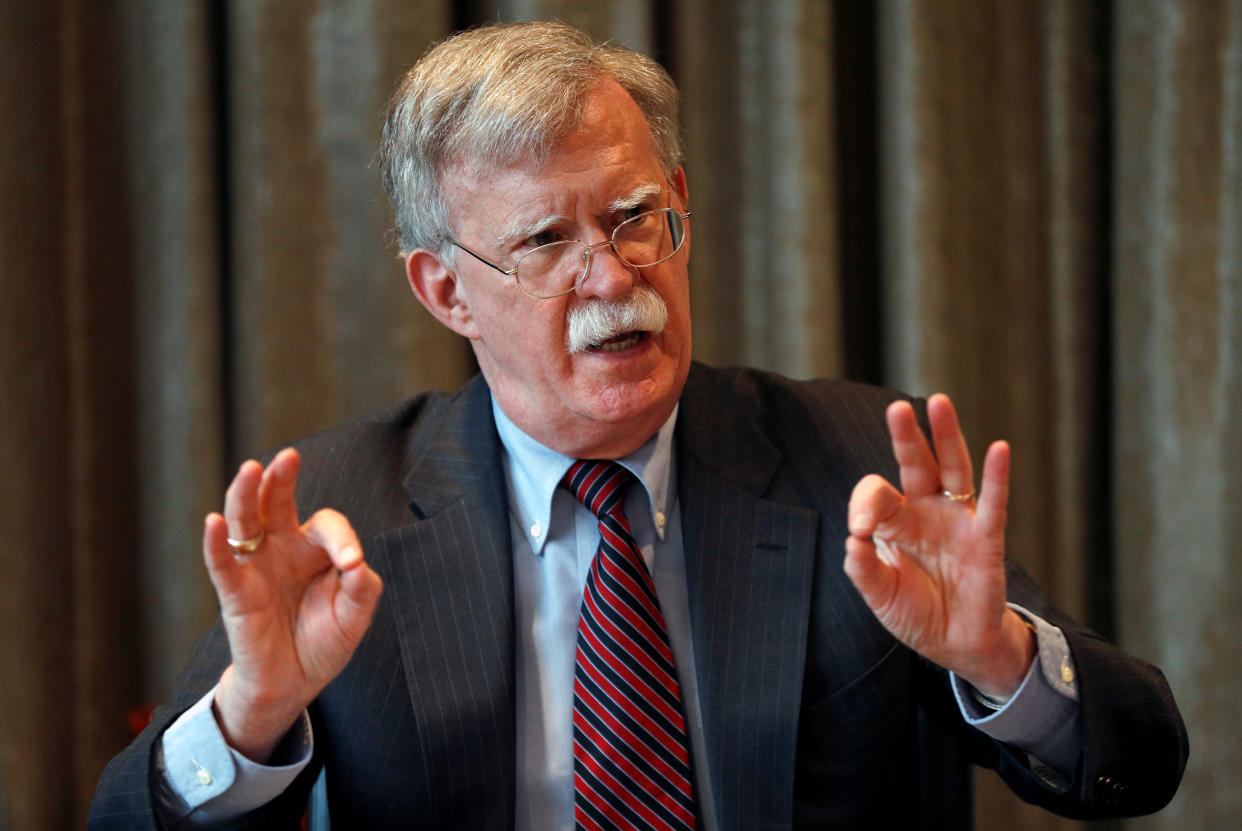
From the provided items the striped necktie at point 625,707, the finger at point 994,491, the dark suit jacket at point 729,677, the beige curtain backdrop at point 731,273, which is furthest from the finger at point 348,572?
the beige curtain backdrop at point 731,273

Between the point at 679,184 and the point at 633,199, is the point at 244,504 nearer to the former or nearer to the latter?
the point at 633,199

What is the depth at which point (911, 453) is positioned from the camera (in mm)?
1271

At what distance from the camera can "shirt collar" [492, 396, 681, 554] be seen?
1.63 metres

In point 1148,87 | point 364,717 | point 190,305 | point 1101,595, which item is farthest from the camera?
point 1101,595

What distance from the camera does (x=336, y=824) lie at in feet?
5.11

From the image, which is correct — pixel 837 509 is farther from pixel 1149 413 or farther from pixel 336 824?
pixel 1149 413

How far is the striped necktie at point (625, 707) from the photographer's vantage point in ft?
4.78

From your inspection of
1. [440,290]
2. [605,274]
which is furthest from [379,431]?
[605,274]

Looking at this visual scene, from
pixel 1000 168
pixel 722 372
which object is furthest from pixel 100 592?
pixel 1000 168

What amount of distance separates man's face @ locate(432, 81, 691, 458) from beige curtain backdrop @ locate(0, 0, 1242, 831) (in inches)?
25.5

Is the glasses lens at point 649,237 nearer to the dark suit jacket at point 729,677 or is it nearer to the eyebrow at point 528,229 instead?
the eyebrow at point 528,229

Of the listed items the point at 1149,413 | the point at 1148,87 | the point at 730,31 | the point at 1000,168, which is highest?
the point at 730,31

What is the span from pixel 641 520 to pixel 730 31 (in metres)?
1.17

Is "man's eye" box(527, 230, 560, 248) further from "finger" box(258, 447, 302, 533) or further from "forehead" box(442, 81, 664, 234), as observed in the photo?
"finger" box(258, 447, 302, 533)
